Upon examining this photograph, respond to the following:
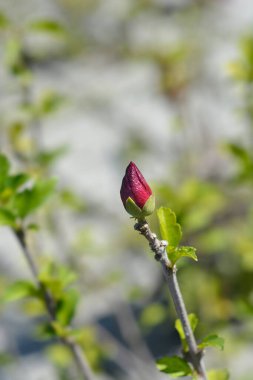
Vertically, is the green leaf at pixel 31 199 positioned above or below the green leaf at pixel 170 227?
above

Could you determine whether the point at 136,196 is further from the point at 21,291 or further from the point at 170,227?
the point at 21,291

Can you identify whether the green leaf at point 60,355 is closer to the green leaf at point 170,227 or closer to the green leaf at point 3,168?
the green leaf at point 3,168

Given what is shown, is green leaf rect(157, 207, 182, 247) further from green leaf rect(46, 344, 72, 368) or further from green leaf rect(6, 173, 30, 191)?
green leaf rect(46, 344, 72, 368)

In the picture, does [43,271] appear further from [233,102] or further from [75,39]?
[75,39]

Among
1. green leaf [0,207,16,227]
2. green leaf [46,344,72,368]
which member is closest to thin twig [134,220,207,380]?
green leaf [0,207,16,227]

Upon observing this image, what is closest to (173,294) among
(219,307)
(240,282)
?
(219,307)

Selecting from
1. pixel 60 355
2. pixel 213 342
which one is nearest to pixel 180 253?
pixel 213 342

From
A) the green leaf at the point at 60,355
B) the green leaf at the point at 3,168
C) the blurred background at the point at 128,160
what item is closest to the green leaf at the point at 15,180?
the green leaf at the point at 3,168
